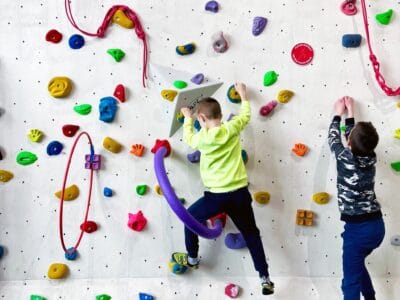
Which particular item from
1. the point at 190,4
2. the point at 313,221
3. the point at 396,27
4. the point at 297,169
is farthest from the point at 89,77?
the point at 396,27

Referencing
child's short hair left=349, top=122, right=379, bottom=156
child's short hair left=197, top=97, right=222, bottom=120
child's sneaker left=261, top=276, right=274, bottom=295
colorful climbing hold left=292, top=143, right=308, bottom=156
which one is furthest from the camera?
colorful climbing hold left=292, top=143, right=308, bottom=156

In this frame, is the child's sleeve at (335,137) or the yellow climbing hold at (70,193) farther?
the yellow climbing hold at (70,193)

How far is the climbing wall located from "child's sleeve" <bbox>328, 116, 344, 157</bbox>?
10 centimetres

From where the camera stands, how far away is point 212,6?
6.21 ft

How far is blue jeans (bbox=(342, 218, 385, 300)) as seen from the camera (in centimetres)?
165

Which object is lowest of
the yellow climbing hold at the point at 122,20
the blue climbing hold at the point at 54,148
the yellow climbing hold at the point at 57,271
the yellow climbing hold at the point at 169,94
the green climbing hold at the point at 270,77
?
the yellow climbing hold at the point at 57,271

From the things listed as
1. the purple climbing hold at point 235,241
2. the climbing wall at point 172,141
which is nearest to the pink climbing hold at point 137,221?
the climbing wall at point 172,141

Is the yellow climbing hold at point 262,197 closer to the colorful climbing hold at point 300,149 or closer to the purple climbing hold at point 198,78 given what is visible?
the colorful climbing hold at point 300,149

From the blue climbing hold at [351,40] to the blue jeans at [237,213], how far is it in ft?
2.34

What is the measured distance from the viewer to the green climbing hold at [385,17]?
1856 millimetres

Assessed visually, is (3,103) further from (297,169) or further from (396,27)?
(396,27)

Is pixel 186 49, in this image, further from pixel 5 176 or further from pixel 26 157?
pixel 5 176

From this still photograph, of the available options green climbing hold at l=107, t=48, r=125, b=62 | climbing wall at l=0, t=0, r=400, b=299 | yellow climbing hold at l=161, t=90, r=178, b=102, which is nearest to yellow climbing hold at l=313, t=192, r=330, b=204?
climbing wall at l=0, t=0, r=400, b=299

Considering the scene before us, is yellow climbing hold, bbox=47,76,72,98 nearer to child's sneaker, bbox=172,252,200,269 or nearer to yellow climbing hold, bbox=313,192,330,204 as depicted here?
child's sneaker, bbox=172,252,200,269
